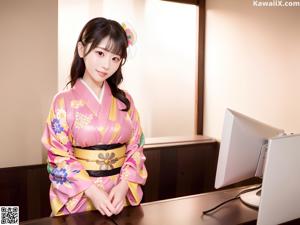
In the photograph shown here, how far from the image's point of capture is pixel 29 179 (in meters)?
2.20

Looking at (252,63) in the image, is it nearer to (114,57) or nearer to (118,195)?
(114,57)

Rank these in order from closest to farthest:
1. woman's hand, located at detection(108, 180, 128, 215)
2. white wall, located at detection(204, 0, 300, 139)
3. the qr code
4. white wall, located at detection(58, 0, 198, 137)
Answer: the qr code
woman's hand, located at detection(108, 180, 128, 215)
white wall, located at detection(204, 0, 300, 139)
white wall, located at detection(58, 0, 198, 137)

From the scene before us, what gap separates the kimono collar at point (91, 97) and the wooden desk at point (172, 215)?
46cm

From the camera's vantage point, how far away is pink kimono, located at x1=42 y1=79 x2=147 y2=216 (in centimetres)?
132

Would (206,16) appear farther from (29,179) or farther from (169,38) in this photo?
(29,179)

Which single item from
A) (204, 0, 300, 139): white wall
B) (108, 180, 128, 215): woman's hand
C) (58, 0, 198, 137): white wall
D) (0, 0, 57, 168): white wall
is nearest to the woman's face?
(108, 180, 128, 215): woman's hand

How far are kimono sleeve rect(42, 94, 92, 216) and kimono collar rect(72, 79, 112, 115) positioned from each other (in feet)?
0.30

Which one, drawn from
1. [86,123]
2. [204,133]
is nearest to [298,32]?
[204,133]

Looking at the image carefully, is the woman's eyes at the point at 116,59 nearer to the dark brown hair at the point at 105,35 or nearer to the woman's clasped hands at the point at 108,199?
the dark brown hair at the point at 105,35

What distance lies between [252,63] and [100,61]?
62.0 inches

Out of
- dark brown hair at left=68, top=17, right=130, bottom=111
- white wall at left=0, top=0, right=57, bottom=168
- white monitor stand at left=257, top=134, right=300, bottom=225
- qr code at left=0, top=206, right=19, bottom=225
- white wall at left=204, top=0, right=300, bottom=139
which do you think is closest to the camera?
white monitor stand at left=257, top=134, right=300, bottom=225

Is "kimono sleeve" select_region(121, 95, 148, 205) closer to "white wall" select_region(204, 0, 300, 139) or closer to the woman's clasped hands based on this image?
the woman's clasped hands

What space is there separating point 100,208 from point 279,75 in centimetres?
170

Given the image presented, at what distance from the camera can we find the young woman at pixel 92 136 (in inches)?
52.1
